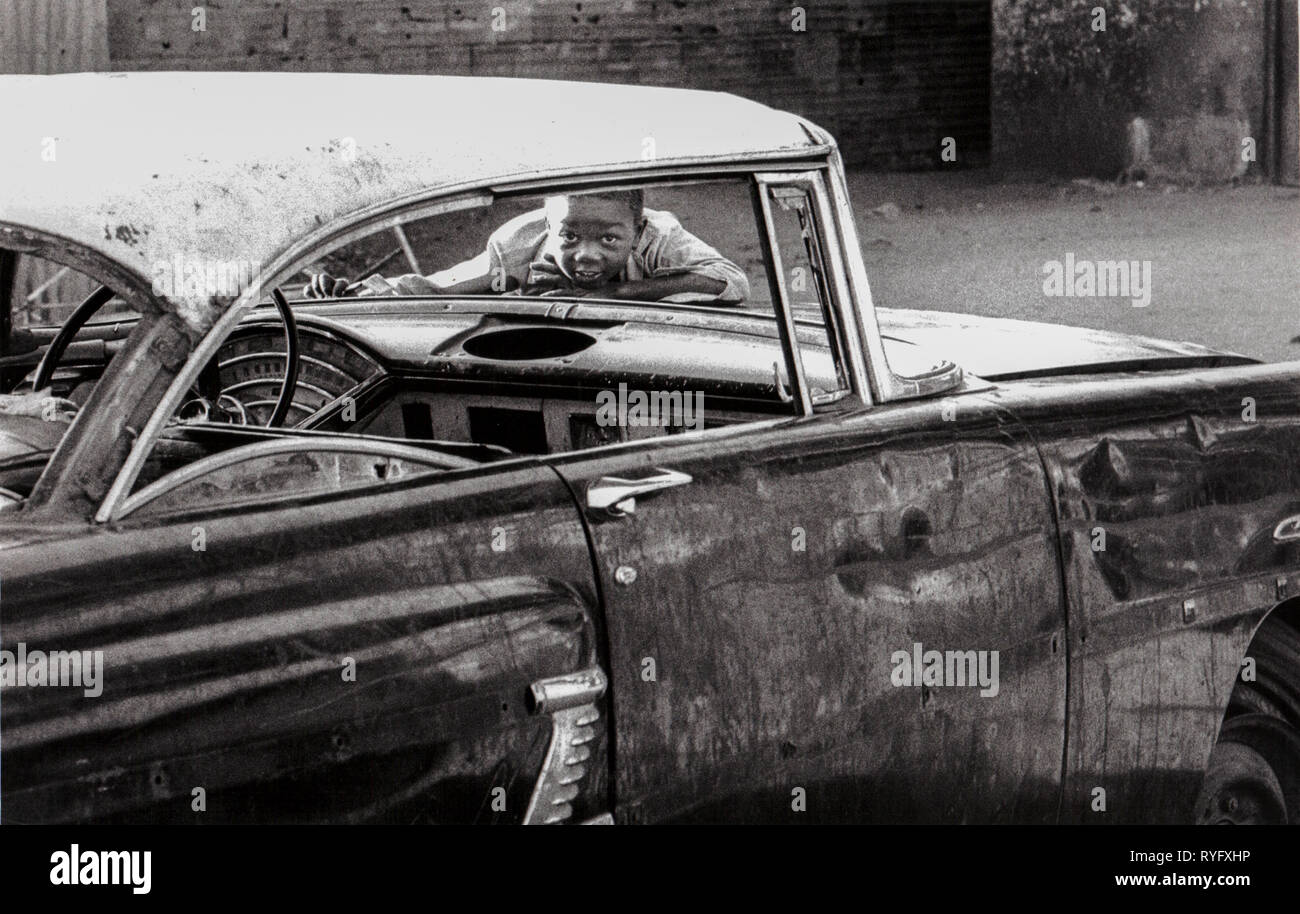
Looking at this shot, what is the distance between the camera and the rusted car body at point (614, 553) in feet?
6.59

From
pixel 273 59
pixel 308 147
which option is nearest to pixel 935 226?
pixel 273 59

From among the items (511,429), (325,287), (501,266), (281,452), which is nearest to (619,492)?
(281,452)

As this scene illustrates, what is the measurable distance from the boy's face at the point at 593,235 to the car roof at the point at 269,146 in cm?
118

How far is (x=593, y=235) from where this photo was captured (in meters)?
4.04

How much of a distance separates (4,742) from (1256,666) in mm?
2241

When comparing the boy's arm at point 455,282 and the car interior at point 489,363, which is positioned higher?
the boy's arm at point 455,282

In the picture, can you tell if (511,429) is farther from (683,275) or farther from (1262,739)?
(1262,739)

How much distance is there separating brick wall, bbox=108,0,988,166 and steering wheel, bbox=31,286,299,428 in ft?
30.8

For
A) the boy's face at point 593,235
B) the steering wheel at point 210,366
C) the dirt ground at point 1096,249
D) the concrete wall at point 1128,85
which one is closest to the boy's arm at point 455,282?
the boy's face at point 593,235

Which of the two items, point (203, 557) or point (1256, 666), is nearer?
point (203, 557)

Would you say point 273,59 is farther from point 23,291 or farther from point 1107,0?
point 1107,0

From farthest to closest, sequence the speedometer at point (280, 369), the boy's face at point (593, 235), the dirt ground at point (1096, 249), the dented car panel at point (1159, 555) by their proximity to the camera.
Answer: the dirt ground at point (1096, 249) < the boy's face at point (593, 235) < the speedometer at point (280, 369) < the dented car panel at point (1159, 555)

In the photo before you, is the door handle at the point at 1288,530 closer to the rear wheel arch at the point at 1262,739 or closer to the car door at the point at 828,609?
the rear wheel arch at the point at 1262,739
